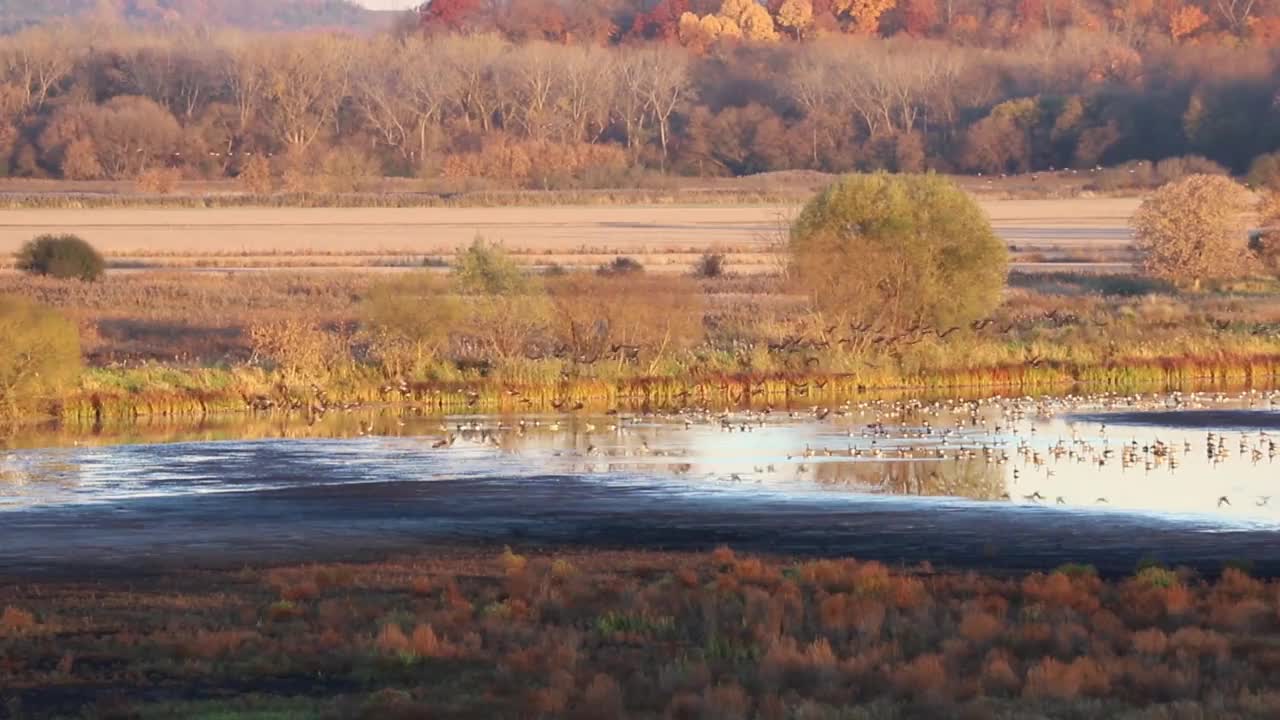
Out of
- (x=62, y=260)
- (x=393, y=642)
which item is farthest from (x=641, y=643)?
(x=62, y=260)

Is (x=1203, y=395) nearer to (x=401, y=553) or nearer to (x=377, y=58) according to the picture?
(x=401, y=553)

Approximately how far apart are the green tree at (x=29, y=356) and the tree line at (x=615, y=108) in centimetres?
9999

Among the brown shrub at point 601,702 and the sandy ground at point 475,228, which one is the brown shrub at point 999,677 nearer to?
the brown shrub at point 601,702

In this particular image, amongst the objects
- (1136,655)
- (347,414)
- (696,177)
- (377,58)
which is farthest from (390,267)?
(377,58)

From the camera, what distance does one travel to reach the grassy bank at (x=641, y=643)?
526 inches

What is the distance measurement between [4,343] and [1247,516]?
19.9 m

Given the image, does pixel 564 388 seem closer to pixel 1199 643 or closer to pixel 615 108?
pixel 1199 643

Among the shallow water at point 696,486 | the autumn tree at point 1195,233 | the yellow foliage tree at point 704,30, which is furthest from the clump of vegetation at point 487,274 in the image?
the yellow foliage tree at point 704,30

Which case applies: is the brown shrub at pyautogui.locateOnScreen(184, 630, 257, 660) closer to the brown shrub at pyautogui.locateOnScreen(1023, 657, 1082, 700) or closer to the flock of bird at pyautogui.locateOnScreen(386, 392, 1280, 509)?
the brown shrub at pyautogui.locateOnScreen(1023, 657, 1082, 700)

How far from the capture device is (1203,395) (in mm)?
38375

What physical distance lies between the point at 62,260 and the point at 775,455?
40.1 metres

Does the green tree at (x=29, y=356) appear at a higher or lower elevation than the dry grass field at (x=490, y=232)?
lower

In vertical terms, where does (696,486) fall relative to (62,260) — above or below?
below

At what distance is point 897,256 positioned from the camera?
43906 mm
